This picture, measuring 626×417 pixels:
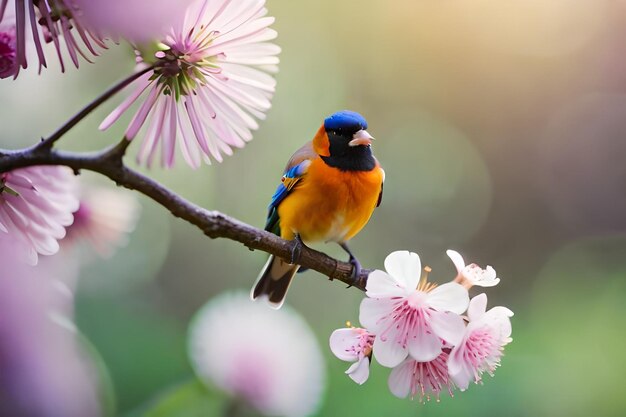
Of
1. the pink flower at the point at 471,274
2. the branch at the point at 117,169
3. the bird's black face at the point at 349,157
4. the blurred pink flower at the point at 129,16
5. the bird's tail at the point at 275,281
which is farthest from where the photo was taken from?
the bird's tail at the point at 275,281

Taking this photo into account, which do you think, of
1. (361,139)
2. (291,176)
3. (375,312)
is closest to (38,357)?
(375,312)

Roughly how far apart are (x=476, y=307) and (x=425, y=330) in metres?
0.03

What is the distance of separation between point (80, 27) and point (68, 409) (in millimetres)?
140

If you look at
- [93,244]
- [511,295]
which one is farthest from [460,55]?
[93,244]

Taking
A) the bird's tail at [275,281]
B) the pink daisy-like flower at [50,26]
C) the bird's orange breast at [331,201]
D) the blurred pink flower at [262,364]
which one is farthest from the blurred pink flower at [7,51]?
the bird's tail at [275,281]

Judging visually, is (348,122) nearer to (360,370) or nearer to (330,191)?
(330,191)

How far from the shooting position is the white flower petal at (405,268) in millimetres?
375

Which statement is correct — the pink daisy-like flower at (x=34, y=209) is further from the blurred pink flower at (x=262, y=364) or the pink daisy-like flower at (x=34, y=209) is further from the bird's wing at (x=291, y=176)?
the bird's wing at (x=291, y=176)

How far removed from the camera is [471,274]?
41 centimetres

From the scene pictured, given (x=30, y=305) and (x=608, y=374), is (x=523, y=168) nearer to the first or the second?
(x=608, y=374)

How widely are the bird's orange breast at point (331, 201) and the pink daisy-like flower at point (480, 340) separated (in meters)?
0.31

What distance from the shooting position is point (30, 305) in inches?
8.2

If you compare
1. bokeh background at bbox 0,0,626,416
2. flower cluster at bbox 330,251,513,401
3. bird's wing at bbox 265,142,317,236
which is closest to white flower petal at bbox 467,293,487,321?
flower cluster at bbox 330,251,513,401

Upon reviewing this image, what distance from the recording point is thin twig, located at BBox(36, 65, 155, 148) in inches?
10.7
